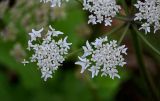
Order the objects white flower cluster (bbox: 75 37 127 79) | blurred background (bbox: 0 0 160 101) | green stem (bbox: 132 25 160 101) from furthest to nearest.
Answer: blurred background (bbox: 0 0 160 101)
green stem (bbox: 132 25 160 101)
white flower cluster (bbox: 75 37 127 79)

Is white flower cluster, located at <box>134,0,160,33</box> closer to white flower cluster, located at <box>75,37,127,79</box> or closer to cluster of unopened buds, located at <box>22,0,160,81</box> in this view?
cluster of unopened buds, located at <box>22,0,160,81</box>

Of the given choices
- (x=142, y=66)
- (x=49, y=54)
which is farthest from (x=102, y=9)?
(x=142, y=66)

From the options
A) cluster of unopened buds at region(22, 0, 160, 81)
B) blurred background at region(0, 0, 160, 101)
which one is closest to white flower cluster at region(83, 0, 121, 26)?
cluster of unopened buds at region(22, 0, 160, 81)

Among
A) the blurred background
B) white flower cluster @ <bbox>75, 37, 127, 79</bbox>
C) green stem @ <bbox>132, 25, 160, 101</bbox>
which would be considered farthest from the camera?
the blurred background

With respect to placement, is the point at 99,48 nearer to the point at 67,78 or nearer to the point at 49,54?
the point at 49,54

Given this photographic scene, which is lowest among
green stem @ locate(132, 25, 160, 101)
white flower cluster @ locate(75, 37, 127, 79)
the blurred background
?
the blurred background

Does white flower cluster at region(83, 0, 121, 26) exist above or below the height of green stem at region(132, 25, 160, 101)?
above
